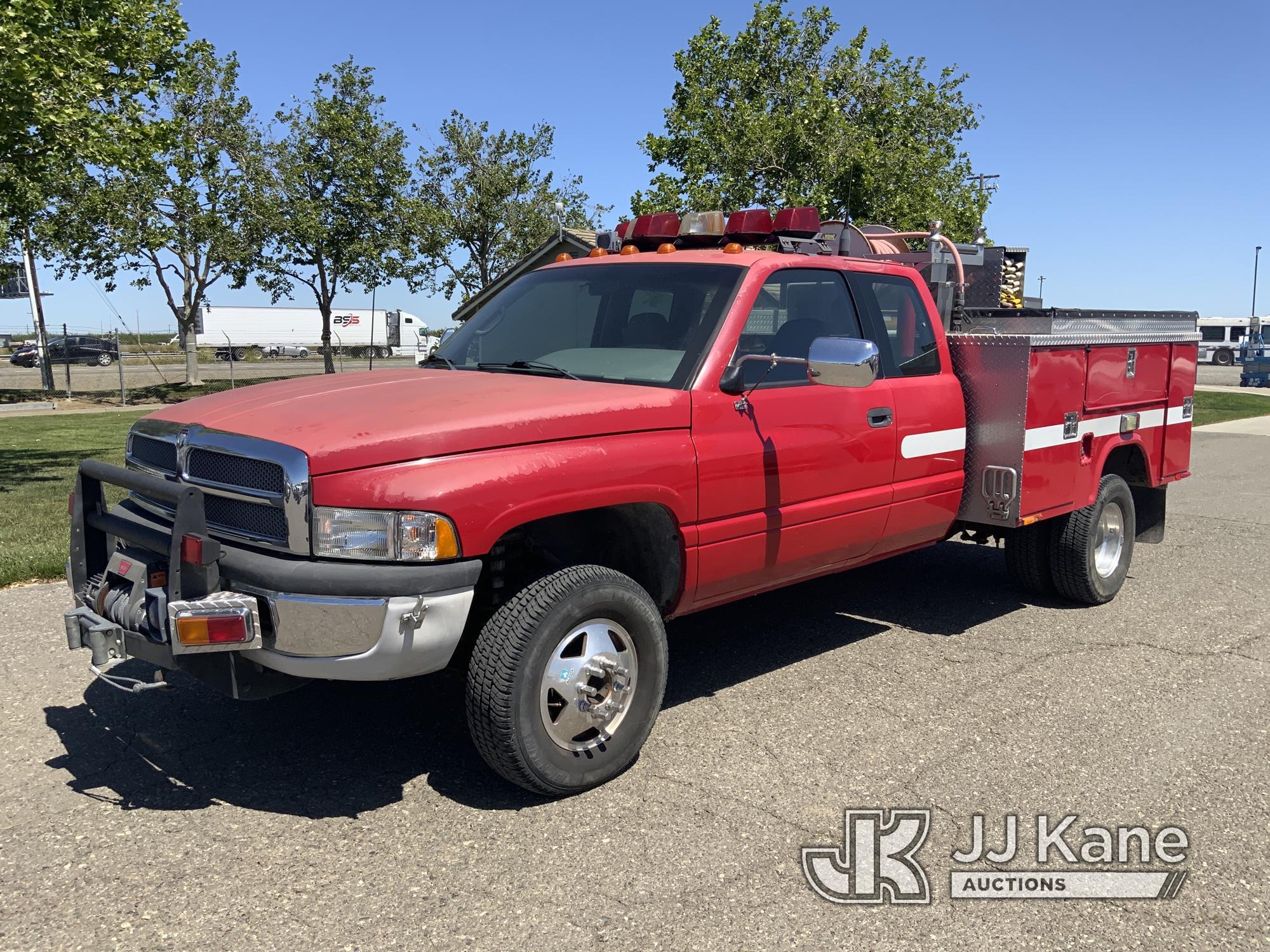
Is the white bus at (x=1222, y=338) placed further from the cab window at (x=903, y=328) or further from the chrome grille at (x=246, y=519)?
the chrome grille at (x=246, y=519)

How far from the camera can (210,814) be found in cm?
369

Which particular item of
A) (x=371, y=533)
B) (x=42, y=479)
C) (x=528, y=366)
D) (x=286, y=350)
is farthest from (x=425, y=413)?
(x=286, y=350)

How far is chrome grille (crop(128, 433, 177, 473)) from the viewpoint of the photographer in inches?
152

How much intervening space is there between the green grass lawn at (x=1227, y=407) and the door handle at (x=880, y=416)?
17.2 m

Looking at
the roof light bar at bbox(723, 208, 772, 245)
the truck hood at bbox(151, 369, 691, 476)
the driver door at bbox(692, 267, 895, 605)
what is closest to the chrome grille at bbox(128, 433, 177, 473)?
the truck hood at bbox(151, 369, 691, 476)

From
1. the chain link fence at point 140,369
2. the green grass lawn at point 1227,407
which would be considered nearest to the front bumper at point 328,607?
the chain link fence at point 140,369

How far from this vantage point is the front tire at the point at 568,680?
3.58 metres

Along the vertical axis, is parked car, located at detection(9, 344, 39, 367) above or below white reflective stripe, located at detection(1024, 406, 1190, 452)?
above

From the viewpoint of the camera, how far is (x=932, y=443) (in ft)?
17.4

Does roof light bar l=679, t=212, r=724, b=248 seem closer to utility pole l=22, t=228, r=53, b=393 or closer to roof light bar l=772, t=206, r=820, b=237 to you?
roof light bar l=772, t=206, r=820, b=237

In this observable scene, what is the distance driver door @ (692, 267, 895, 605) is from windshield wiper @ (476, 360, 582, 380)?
575 mm

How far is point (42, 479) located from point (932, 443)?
10.1 m

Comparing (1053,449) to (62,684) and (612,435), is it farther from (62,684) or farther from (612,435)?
(62,684)

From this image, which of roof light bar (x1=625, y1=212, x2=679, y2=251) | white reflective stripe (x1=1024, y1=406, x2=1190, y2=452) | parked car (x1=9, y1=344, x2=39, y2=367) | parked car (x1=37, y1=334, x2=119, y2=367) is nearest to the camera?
roof light bar (x1=625, y1=212, x2=679, y2=251)
